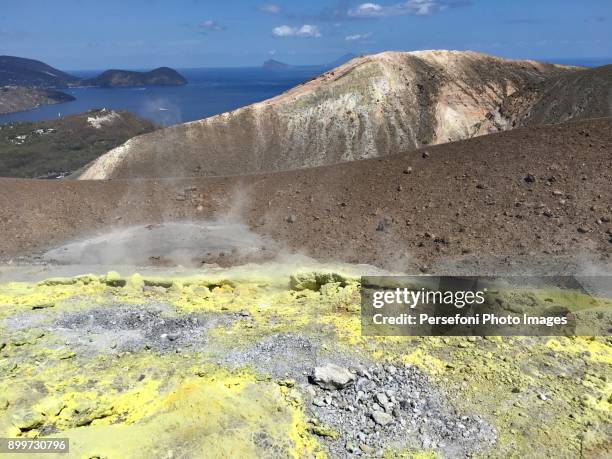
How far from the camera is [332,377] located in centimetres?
999

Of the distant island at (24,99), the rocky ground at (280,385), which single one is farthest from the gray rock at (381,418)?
the distant island at (24,99)

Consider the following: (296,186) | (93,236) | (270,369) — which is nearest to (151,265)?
(93,236)

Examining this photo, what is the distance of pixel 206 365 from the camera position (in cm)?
1071

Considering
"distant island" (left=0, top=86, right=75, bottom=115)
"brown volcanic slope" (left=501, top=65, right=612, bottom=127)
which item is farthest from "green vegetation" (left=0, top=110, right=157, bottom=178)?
"distant island" (left=0, top=86, right=75, bottom=115)

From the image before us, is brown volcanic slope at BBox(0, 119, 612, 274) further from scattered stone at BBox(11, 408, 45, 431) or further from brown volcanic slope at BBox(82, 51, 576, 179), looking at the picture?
brown volcanic slope at BBox(82, 51, 576, 179)

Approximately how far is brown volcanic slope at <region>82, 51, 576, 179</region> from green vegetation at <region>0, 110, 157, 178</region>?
30560mm

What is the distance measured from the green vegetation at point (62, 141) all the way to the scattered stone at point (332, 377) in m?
67.5

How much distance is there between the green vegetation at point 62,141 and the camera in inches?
2857

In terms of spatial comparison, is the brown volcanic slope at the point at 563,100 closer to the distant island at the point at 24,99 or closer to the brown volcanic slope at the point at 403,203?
the brown volcanic slope at the point at 403,203

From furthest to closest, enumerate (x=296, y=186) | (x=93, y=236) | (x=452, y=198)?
(x=296, y=186), (x=93, y=236), (x=452, y=198)

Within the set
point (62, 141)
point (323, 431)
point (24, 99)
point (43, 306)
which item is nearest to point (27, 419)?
point (43, 306)

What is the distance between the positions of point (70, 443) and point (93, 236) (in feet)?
48.4

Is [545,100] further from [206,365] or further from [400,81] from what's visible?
[206,365]

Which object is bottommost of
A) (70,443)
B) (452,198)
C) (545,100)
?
(70,443)
